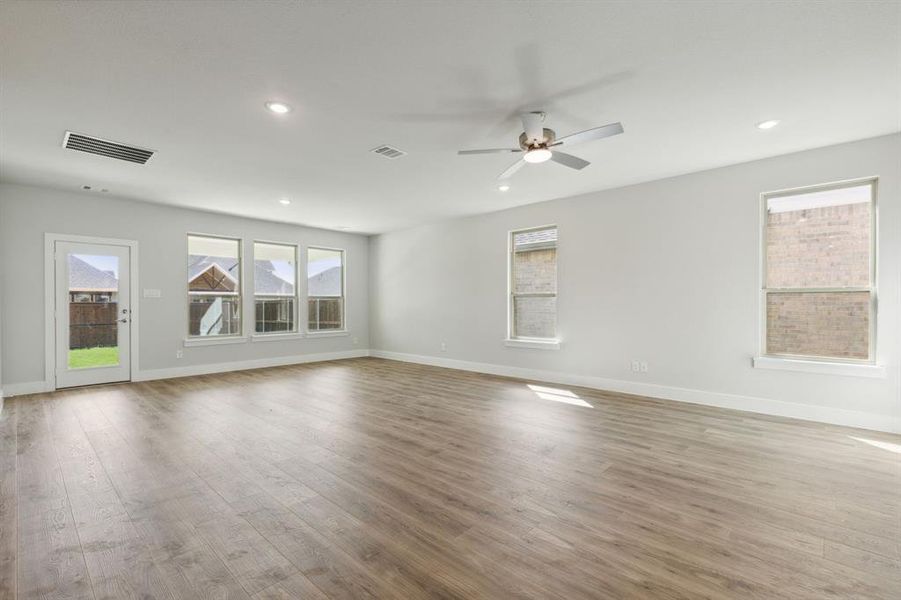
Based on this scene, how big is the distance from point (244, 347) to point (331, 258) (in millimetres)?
2559

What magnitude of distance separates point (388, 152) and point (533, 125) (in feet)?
5.11

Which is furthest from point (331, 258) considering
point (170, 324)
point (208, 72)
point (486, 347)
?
point (208, 72)

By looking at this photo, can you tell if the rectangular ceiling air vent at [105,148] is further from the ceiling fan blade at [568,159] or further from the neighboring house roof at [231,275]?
the ceiling fan blade at [568,159]

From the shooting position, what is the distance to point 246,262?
7133 millimetres

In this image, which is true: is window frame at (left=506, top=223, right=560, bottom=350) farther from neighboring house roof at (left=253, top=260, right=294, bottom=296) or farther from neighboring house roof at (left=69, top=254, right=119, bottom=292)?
neighboring house roof at (left=69, top=254, right=119, bottom=292)

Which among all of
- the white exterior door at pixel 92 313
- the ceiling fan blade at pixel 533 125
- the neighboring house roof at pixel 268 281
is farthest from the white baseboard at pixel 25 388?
the ceiling fan blade at pixel 533 125

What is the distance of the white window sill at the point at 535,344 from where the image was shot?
5.89 metres

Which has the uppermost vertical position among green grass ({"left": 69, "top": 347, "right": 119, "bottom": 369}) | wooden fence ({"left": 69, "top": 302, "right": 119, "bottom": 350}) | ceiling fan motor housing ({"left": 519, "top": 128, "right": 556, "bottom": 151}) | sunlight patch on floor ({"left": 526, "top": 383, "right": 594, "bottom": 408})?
ceiling fan motor housing ({"left": 519, "top": 128, "right": 556, "bottom": 151})

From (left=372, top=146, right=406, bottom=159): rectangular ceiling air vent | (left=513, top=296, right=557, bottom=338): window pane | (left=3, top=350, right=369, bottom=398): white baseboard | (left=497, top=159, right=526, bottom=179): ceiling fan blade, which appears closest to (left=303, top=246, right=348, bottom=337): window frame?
(left=3, top=350, right=369, bottom=398): white baseboard

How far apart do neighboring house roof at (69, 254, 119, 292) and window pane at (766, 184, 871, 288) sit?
28.4ft

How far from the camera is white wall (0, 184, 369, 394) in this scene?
5.08 m

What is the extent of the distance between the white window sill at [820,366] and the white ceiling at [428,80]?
2185mm

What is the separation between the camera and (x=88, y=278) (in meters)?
5.64

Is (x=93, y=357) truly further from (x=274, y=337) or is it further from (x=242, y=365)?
(x=274, y=337)
